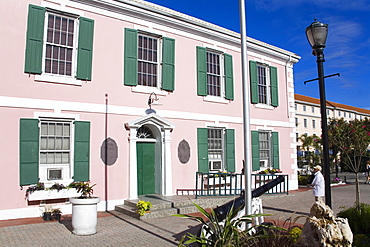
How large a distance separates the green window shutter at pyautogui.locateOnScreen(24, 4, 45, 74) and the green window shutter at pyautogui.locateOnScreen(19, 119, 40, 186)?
1591 millimetres

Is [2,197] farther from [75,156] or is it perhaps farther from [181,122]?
[181,122]

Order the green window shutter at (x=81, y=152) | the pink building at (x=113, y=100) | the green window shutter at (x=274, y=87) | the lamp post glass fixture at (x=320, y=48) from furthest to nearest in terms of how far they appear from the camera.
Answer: the green window shutter at (x=274, y=87) < the green window shutter at (x=81, y=152) < the pink building at (x=113, y=100) < the lamp post glass fixture at (x=320, y=48)

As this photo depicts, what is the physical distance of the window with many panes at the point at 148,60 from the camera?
37.5 ft

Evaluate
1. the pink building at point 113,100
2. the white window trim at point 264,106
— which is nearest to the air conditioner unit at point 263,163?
the pink building at point 113,100

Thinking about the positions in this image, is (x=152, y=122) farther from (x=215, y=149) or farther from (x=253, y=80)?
(x=253, y=80)

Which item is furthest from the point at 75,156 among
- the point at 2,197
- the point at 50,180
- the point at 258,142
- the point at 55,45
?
the point at 258,142

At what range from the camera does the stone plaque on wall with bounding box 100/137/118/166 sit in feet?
33.6

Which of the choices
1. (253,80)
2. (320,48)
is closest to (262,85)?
(253,80)

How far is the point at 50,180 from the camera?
9375mm

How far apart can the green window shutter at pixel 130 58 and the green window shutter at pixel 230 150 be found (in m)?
4.66

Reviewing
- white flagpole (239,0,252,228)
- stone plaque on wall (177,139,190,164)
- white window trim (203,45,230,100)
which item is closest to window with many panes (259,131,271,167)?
white window trim (203,45,230,100)

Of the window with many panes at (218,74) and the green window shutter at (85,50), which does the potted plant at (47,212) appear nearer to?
the green window shutter at (85,50)

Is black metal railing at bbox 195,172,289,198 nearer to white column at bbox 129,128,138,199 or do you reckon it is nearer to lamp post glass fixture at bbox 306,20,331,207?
white column at bbox 129,128,138,199

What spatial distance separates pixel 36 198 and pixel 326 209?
7564 millimetres
